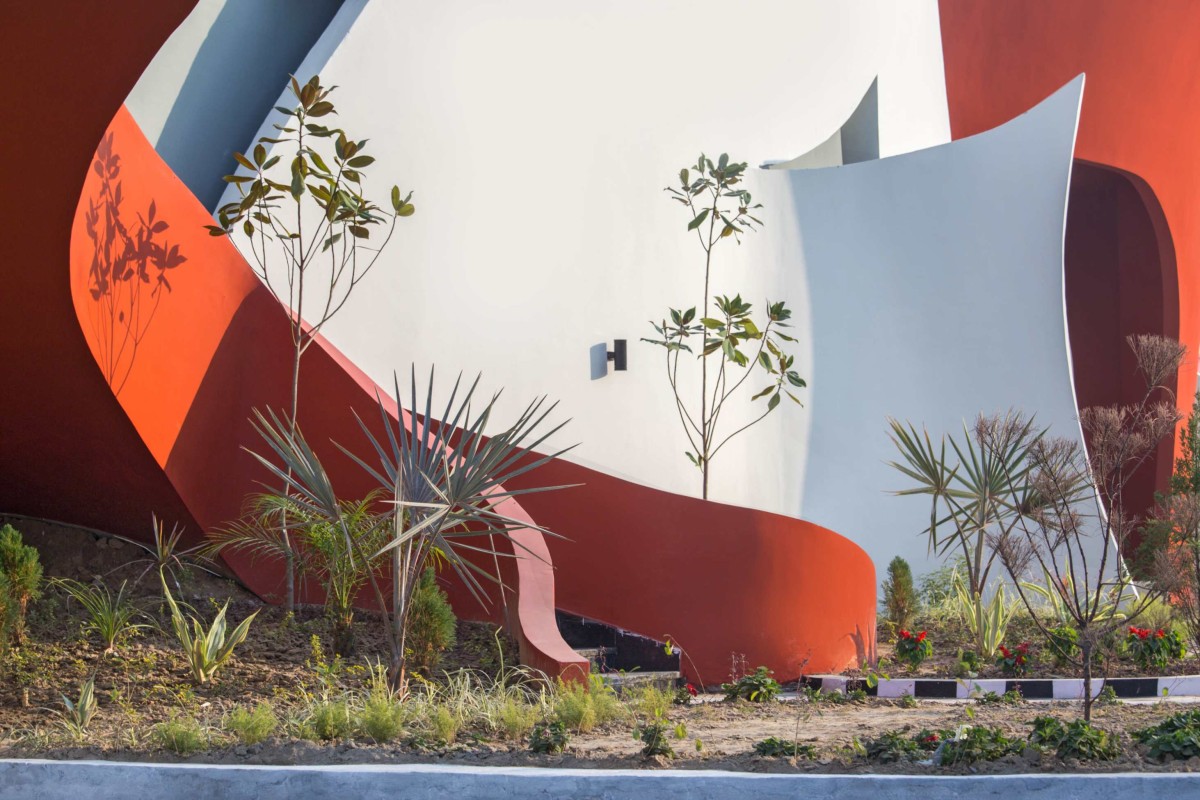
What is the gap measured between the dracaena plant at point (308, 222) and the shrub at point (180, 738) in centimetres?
231

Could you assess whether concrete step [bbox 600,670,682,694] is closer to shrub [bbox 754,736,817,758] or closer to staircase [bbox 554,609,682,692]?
staircase [bbox 554,609,682,692]

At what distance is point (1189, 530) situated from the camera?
6641 mm

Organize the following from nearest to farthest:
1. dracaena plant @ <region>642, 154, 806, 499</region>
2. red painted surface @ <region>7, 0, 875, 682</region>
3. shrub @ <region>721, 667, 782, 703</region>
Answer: red painted surface @ <region>7, 0, 875, 682</region> → shrub @ <region>721, 667, 782, 703</region> → dracaena plant @ <region>642, 154, 806, 499</region>

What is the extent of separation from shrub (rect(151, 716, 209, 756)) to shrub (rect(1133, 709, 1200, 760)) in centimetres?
360

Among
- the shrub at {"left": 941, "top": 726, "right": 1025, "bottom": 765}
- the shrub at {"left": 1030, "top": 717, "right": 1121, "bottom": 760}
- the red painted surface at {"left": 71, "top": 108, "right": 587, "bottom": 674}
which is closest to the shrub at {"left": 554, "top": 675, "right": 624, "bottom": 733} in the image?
the red painted surface at {"left": 71, "top": 108, "right": 587, "bottom": 674}

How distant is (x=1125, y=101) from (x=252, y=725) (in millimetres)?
12755

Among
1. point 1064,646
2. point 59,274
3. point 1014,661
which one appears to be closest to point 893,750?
point 1014,661

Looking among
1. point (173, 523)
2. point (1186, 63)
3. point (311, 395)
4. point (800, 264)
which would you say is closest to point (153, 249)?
point (311, 395)

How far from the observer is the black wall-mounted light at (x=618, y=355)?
32.8 ft

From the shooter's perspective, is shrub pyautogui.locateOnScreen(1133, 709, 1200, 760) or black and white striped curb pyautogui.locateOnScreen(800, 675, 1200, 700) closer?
shrub pyautogui.locateOnScreen(1133, 709, 1200, 760)

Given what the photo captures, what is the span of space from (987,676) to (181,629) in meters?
5.16

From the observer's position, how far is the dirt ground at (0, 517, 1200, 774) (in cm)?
436

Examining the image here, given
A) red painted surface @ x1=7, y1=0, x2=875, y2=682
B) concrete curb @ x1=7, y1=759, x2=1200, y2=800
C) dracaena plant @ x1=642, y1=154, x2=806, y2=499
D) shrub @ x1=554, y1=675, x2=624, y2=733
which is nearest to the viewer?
A: concrete curb @ x1=7, y1=759, x2=1200, y2=800

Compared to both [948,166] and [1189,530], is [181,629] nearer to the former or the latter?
[1189,530]
